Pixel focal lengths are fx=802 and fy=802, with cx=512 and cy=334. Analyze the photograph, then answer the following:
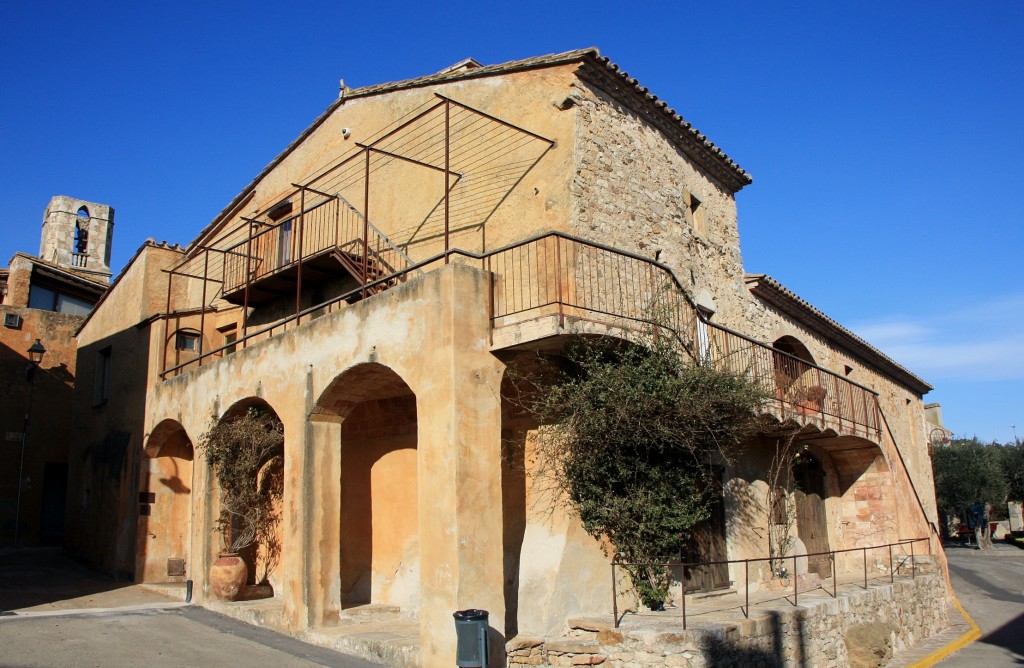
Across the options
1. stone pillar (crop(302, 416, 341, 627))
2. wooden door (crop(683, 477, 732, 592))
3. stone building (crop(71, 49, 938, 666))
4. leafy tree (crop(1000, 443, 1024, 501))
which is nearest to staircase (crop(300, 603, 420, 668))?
stone building (crop(71, 49, 938, 666))

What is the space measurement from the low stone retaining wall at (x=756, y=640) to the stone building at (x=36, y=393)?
1999cm

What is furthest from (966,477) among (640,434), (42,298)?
(42,298)

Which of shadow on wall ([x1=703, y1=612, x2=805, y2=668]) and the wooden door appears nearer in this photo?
shadow on wall ([x1=703, y1=612, x2=805, y2=668])

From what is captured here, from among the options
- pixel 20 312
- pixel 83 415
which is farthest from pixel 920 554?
pixel 20 312

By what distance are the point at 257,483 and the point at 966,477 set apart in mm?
40982

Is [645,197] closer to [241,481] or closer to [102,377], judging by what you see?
[241,481]

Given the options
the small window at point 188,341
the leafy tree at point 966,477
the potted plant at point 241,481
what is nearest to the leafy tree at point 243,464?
the potted plant at point 241,481

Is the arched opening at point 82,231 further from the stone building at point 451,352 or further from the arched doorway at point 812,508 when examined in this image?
the arched doorway at point 812,508

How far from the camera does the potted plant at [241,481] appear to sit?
14.8 meters

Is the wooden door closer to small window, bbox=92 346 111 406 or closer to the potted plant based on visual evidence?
the potted plant

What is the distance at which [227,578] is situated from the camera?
578 inches

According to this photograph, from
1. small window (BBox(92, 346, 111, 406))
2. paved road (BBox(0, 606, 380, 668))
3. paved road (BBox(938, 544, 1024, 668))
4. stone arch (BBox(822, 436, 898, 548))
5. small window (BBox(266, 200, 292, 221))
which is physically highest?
small window (BBox(266, 200, 292, 221))

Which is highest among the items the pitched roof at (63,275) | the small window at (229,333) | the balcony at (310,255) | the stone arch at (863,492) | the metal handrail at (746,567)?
the pitched roof at (63,275)

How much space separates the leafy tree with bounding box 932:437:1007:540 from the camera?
43594 mm
